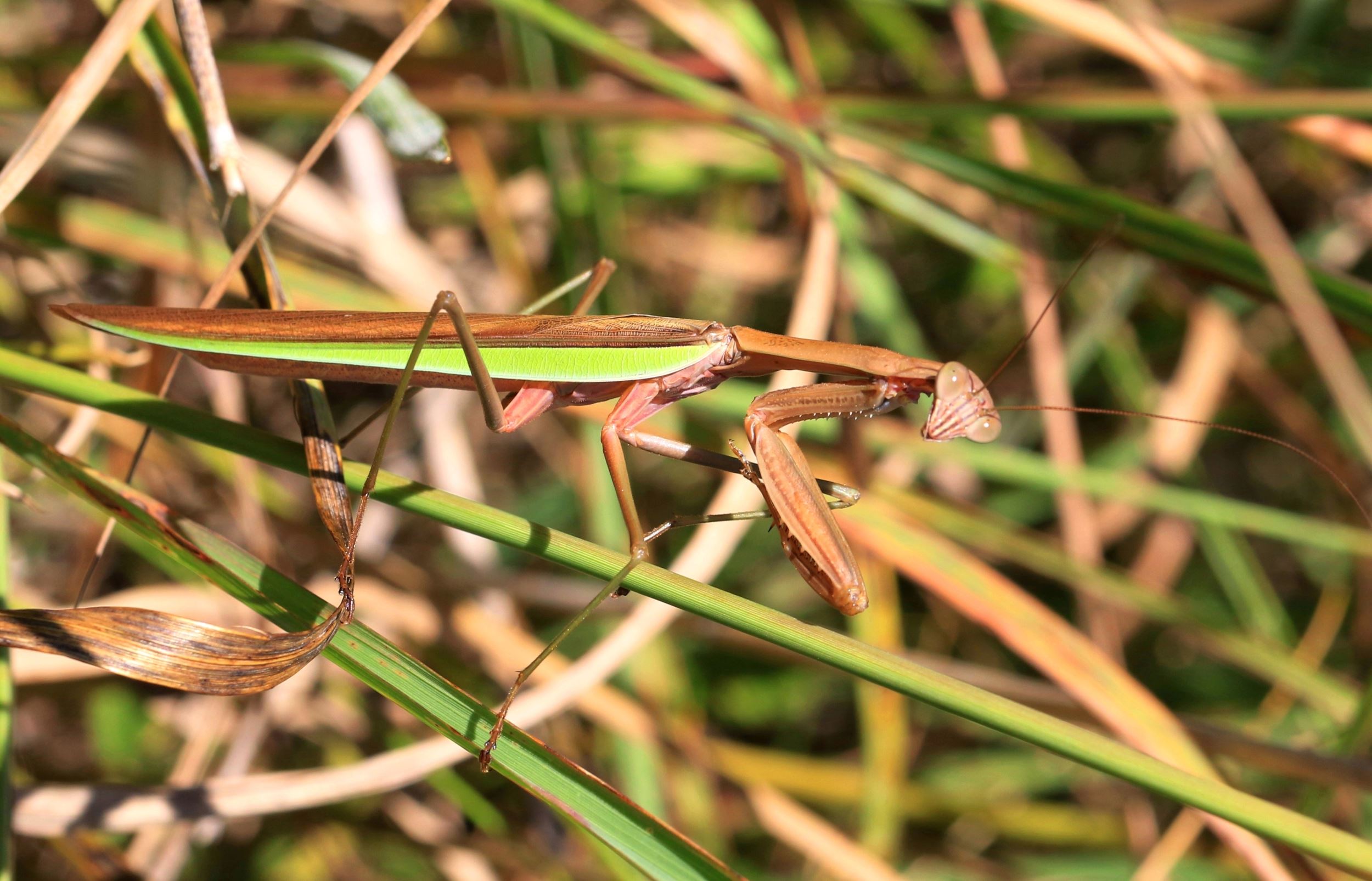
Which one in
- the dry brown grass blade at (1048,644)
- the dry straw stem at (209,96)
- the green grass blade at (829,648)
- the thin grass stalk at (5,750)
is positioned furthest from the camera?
the dry brown grass blade at (1048,644)

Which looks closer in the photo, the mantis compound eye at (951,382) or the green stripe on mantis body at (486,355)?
the green stripe on mantis body at (486,355)

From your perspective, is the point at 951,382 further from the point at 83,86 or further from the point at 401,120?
the point at 83,86

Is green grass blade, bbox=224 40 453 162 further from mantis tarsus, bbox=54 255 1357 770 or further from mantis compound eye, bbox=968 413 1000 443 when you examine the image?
mantis compound eye, bbox=968 413 1000 443

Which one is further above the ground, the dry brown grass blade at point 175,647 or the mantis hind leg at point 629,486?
the mantis hind leg at point 629,486

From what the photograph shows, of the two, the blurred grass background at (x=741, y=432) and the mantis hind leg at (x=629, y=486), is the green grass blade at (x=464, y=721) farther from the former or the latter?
the blurred grass background at (x=741, y=432)

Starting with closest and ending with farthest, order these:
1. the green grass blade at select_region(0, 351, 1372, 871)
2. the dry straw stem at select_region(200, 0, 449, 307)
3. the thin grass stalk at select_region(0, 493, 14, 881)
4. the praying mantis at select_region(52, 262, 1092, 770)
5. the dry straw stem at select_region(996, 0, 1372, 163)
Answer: the green grass blade at select_region(0, 351, 1372, 871) → the thin grass stalk at select_region(0, 493, 14, 881) → the praying mantis at select_region(52, 262, 1092, 770) → the dry straw stem at select_region(200, 0, 449, 307) → the dry straw stem at select_region(996, 0, 1372, 163)

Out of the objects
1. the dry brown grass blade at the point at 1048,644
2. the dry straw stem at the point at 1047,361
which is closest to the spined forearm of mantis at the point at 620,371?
the dry brown grass blade at the point at 1048,644

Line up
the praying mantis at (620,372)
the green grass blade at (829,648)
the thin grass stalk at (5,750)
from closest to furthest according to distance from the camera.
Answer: the green grass blade at (829,648)
the thin grass stalk at (5,750)
the praying mantis at (620,372)

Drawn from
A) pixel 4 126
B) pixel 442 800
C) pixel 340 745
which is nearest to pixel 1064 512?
pixel 442 800

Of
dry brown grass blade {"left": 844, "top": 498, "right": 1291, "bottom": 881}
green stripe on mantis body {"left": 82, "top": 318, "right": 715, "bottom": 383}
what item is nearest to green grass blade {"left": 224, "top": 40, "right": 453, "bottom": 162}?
green stripe on mantis body {"left": 82, "top": 318, "right": 715, "bottom": 383}
